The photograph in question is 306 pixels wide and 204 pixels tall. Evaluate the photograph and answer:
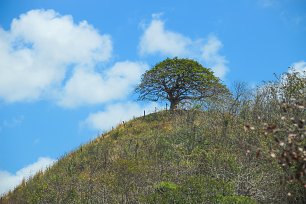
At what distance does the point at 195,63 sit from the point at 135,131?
496 inches

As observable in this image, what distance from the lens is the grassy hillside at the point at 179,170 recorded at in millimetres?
13548

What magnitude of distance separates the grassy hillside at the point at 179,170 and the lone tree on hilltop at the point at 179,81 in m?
11.8

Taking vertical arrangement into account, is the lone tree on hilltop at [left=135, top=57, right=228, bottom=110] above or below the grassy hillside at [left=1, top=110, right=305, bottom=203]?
above

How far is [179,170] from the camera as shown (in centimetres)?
1894

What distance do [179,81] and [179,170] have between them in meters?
25.6

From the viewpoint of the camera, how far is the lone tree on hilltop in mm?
43875

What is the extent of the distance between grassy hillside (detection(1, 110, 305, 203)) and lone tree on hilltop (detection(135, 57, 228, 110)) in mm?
11807

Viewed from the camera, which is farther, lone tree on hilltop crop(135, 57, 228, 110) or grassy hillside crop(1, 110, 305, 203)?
lone tree on hilltop crop(135, 57, 228, 110)

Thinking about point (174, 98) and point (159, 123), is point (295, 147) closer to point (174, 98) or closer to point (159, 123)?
point (159, 123)

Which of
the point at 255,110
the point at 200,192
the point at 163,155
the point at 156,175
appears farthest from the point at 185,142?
the point at 200,192

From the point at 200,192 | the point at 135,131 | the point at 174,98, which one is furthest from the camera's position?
the point at 174,98

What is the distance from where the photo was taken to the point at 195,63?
4491 cm

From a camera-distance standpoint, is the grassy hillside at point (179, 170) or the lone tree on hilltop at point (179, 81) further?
the lone tree on hilltop at point (179, 81)

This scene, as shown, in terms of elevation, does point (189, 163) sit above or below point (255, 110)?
below
